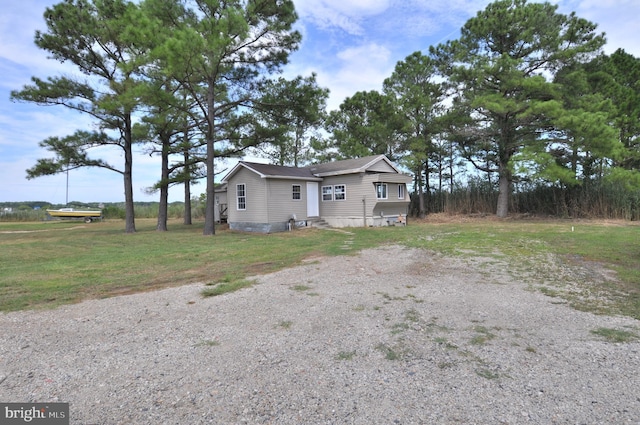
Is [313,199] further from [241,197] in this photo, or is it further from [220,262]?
[220,262]

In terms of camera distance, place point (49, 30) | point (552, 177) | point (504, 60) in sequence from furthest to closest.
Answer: point (504, 60) < point (552, 177) < point (49, 30)

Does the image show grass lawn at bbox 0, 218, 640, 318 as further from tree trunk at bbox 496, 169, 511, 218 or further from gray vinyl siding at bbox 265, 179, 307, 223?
tree trunk at bbox 496, 169, 511, 218

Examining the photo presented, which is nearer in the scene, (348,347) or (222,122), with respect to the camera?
(348,347)

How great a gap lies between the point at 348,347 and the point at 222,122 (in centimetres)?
1586

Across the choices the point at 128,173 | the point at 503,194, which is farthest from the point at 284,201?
the point at 503,194

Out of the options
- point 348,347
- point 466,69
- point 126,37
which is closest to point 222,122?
point 126,37

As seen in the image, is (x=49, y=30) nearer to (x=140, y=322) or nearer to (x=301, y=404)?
(x=140, y=322)

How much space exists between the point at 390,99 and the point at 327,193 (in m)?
8.46

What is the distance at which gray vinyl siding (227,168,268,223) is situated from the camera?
52.7 ft

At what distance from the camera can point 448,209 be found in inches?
864

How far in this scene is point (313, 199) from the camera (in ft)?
59.5

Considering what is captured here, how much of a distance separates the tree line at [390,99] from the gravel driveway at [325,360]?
34.3 feet

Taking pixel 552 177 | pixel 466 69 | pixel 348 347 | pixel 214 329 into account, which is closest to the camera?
pixel 348 347

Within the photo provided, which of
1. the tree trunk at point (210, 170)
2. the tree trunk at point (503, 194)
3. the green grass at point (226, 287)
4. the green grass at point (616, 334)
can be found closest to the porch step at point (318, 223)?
the tree trunk at point (210, 170)
